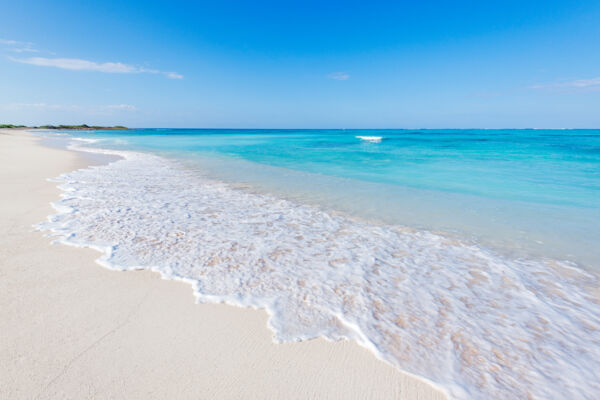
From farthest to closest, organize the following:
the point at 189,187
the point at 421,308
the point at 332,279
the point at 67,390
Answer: the point at 189,187, the point at 332,279, the point at 421,308, the point at 67,390

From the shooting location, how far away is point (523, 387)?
205 cm

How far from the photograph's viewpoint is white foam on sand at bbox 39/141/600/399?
2.26m

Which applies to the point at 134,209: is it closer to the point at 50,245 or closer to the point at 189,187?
the point at 50,245

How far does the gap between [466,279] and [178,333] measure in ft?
10.9

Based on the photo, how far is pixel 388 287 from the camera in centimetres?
331

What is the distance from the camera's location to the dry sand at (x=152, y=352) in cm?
194

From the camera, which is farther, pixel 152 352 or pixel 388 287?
pixel 388 287

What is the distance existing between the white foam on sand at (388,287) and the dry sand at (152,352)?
190 mm

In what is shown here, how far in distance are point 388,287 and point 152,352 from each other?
7.99ft

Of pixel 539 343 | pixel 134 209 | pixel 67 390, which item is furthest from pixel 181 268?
pixel 539 343

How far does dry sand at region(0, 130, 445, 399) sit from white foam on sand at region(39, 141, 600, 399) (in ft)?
0.62

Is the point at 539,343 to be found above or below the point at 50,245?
below

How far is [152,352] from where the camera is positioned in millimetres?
2219

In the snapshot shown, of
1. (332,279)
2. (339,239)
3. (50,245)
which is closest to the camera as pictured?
(332,279)
